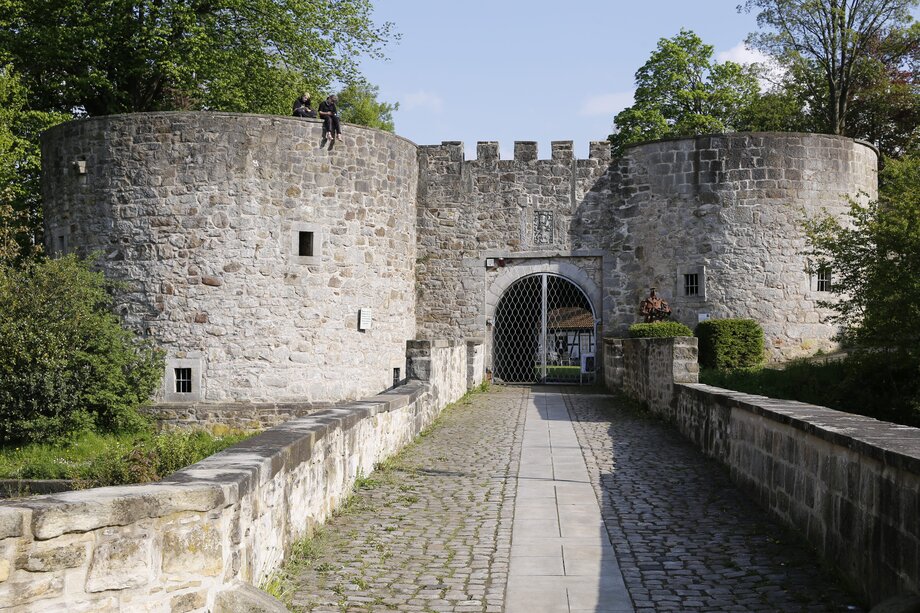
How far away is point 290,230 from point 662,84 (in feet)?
63.9

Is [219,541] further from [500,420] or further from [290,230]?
[290,230]

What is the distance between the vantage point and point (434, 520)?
667 cm

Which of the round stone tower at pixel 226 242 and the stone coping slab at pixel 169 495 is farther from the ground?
the round stone tower at pixel 226 242

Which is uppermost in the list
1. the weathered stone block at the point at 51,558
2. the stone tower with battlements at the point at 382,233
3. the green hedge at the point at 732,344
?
the stone tower with battlements at the point at 382,233

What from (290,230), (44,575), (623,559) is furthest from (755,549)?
(290,230)

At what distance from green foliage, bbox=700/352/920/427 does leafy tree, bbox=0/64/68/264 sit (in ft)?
43.7

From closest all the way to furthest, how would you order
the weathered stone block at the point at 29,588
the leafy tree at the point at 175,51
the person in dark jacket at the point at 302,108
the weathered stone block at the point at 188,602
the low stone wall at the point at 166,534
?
the weathered stone block at the point at 29,588 < the low stone wall at the point at 166,534 < the weathered stone block at the point at 188,602 < the person in dark jacket at the point at 302,108 < the leafy tree at the point at 175,51

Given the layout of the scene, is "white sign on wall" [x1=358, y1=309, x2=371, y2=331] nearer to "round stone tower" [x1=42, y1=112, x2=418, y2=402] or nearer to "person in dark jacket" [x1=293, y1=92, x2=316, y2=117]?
"round stone tower" [x1=42, y1=112, x2=418, y2=402]

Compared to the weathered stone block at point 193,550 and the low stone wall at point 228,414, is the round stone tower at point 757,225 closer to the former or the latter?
the low stone wall at point 228,414

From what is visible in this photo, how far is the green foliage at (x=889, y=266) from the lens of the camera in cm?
1280

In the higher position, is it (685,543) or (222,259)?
(222,259)

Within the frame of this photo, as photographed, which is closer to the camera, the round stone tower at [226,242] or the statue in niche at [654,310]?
the round stone tower at [226,242]

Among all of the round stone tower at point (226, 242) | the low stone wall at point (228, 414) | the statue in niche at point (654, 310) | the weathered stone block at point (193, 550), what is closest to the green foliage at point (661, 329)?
the statue in niche at point (654, 310)

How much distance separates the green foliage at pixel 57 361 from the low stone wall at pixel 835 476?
35.3 feet
